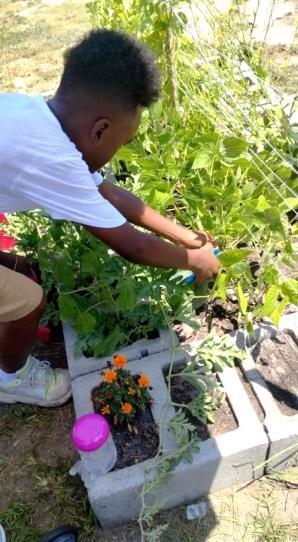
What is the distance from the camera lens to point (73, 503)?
168cm

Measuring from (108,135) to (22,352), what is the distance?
0.98 meters

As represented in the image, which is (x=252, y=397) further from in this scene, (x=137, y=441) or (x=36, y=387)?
(x=36, y=387)

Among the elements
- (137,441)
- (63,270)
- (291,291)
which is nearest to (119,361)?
(137,441)

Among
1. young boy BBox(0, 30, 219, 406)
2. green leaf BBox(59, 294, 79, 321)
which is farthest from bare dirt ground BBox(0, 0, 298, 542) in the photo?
young boy BBox(0, 30, 219, 406)

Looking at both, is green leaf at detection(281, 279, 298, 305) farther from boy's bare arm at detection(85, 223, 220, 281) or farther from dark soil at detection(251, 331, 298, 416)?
dark soil at detection(251, 331, 298, 416)

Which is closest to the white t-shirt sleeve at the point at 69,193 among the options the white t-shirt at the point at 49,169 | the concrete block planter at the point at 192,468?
the white t-shirt at the point at 49,169

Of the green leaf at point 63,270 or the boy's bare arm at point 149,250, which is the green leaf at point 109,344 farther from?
the boy's bare arm at point 149,250

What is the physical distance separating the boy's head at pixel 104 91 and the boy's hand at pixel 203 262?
0.41 meters

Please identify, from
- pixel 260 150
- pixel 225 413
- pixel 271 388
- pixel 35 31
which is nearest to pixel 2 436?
pixel 225 413

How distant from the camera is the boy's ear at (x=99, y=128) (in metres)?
1.28

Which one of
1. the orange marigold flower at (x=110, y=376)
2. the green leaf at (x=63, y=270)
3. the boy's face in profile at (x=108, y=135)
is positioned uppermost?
the boy's face in profile at (x=108, y=135)

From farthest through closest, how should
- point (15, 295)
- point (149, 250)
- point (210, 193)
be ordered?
point (210, 193) < point (15, 295) < point (149, 250)

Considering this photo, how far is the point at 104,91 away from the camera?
4.14 ft

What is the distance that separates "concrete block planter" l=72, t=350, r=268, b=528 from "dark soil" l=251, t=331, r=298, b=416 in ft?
0.38
